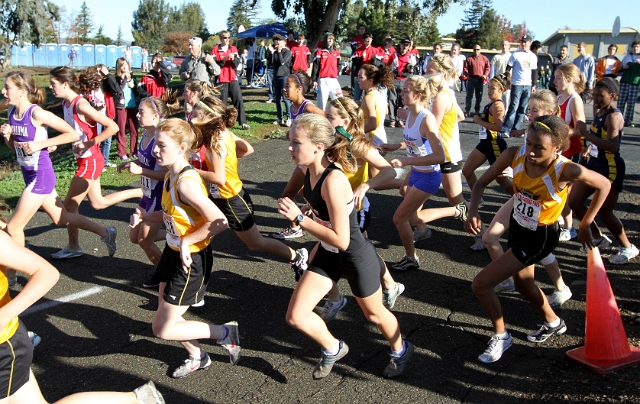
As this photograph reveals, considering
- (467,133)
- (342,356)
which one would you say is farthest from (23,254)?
(467,133)

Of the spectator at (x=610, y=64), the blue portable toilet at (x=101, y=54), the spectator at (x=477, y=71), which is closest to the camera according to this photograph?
the spectator at (x=477, y=71)

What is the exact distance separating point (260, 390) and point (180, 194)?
54.1 inches

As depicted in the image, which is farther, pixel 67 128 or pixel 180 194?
pixel 67 128

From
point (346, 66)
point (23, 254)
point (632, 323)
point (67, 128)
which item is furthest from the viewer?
point (346, 66)

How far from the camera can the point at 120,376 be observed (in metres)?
3.99

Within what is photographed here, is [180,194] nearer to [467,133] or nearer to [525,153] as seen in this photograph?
[525,153]

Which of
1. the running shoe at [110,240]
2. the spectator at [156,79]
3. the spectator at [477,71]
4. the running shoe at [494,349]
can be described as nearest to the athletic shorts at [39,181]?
the running shoe at [110,240]

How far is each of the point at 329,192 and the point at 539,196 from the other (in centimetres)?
153

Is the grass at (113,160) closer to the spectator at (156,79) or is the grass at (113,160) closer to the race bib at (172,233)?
the spectator at (156,79)

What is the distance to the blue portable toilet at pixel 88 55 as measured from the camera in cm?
5938

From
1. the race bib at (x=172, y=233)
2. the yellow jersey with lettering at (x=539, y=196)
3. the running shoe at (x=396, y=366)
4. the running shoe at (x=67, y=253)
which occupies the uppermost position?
the yellow jersey with lettering at (x=539, y=196)

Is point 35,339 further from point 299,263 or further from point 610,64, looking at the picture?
point 610,64

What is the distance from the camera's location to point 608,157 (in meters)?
5.75

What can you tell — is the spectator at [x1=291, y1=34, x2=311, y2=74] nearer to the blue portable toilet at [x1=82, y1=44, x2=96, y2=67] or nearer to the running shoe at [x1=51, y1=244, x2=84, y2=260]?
the running shoe at [x1=51, y1=244, x2=84, y2=260]
